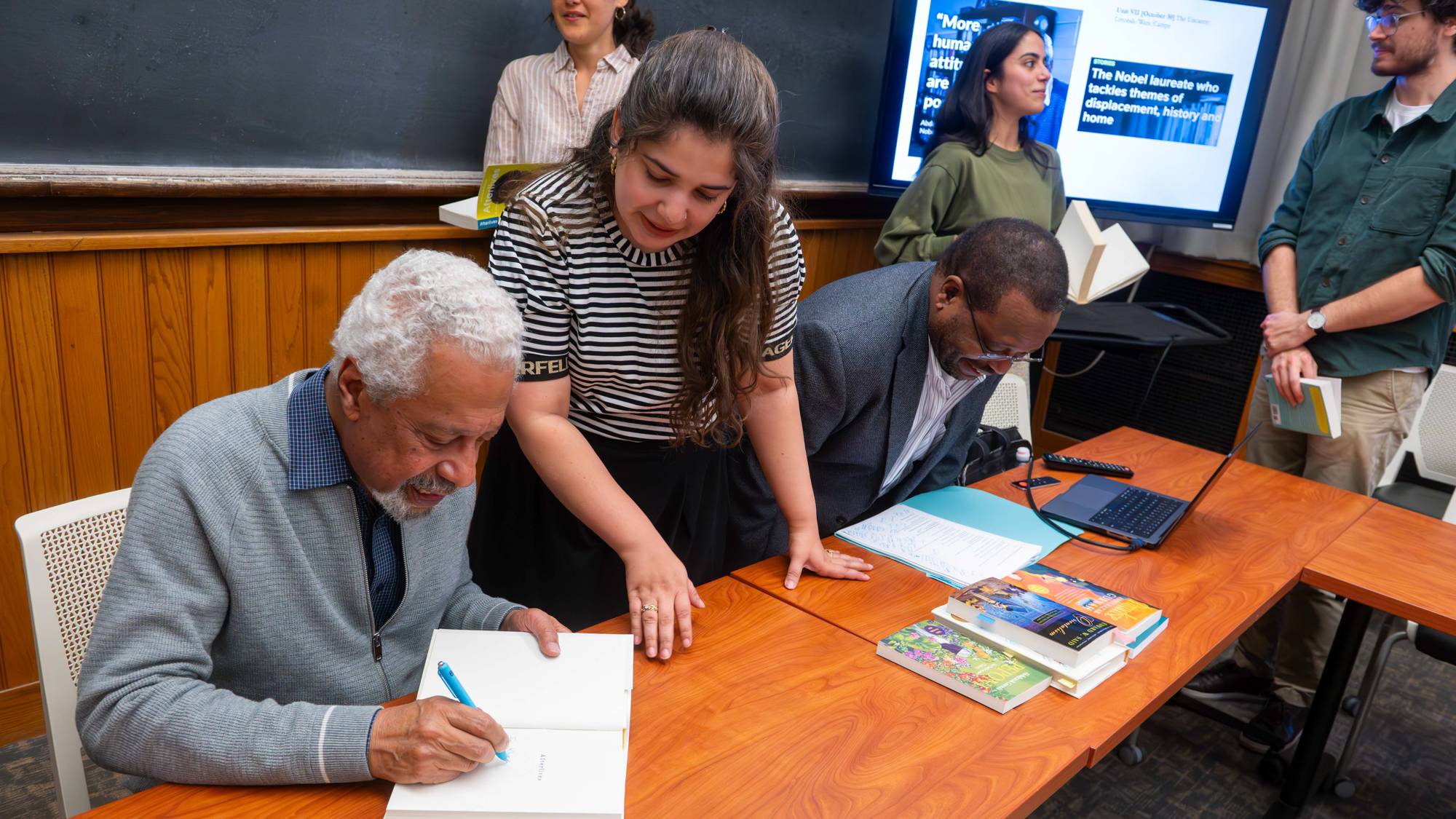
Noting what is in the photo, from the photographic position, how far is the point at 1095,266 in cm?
277

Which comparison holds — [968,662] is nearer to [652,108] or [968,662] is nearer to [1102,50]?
[652,108]

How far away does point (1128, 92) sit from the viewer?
354cm

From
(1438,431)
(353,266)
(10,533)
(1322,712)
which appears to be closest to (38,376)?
(10,533)

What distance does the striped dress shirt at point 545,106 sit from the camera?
255 cm

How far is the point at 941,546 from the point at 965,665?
41 centimetres

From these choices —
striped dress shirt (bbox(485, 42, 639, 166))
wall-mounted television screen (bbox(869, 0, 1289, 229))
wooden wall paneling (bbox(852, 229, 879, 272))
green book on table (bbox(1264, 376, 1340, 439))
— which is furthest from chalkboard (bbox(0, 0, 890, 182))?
green book on table (bbox(1264, 376, 1340, 439))

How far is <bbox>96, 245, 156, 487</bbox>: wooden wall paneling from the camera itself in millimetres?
2064

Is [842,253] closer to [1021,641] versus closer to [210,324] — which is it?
[210,324]

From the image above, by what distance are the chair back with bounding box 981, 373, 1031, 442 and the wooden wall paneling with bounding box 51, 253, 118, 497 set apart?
2023 mm

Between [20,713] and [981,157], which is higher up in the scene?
[981,157]

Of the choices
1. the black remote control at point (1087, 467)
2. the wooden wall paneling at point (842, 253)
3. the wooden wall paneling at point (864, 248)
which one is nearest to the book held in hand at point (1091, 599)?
the black remote control at point (1087, 467)

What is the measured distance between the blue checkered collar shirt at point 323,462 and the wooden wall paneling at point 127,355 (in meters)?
1.19

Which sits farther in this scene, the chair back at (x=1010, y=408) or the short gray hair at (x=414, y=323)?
the chair back at (x=1010, y=408)

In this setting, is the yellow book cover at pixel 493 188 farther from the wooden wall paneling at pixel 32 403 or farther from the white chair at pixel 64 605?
the white chair at pixel 64 605
